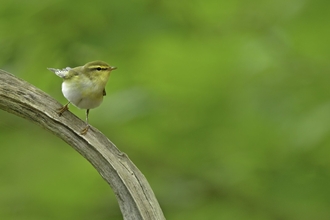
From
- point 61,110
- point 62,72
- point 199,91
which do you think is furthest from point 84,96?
point 199,91

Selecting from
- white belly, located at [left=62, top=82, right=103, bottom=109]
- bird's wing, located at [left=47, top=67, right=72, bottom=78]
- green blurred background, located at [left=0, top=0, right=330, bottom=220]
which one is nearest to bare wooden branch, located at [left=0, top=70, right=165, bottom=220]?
white belly, located at [left=62, top=82, right=103, bottom=109]

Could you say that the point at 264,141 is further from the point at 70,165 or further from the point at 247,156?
the point at 70,165

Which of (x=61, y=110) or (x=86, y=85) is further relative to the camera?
(x=86, y=85)

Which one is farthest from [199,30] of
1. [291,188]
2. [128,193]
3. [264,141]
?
[128,193]

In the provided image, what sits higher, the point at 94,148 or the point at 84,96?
the point at 84,96

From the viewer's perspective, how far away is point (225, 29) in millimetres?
4039

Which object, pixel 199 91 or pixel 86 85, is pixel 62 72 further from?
pixel 199 91

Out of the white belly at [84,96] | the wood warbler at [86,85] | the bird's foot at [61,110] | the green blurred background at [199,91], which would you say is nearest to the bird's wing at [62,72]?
the wood warbler at [86,85]

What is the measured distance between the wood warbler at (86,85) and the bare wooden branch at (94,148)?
21.8 inches

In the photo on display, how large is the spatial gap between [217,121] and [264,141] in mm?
333

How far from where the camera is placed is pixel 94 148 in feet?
9.18

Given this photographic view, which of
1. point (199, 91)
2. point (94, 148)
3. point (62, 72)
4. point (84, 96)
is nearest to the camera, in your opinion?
point (94, 148)

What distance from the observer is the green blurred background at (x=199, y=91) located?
3.80 metres

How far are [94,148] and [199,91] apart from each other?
1199 millimetres
